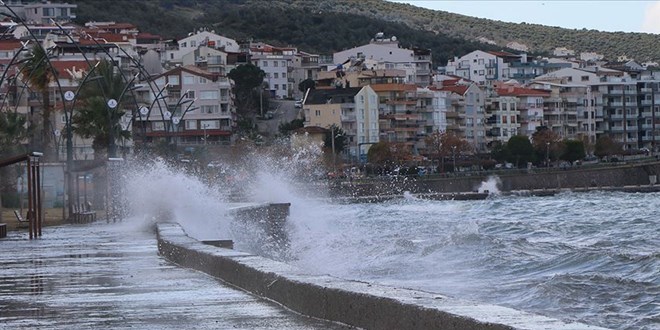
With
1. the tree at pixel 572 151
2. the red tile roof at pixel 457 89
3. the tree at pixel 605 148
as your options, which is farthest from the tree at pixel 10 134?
the tree at pixel 605 148

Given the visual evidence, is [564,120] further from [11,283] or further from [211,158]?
[11,283]

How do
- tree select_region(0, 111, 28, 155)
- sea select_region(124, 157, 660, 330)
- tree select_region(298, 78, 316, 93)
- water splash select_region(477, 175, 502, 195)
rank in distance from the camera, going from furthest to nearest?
tree select_region(298, 78, 316, 93), water splash select_region(477, 175, 502, 195), tree select_region(0, 111, 28, 155), sea select_region(124, 157, 660, 330)

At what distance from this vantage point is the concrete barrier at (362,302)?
25.6 ft

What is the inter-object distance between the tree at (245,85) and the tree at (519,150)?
26.9 meters

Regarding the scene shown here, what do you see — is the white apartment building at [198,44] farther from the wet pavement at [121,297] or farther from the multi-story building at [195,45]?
the wet pavement at [121,297]

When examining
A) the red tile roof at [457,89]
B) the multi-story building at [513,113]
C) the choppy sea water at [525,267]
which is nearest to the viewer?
the choppy sea water at [525,267]

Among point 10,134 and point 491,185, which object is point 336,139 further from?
point 10,134

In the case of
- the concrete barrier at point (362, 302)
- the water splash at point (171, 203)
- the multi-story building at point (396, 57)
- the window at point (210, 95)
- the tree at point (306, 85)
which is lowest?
the water splash at point (171, 203)

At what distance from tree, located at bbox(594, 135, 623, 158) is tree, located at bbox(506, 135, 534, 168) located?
48.9 feet

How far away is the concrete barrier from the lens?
7803 millimetres

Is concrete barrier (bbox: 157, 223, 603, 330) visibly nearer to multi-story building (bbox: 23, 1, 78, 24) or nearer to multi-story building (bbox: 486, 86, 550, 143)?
multi-story building (bbox: 486, 86, 550, 143)

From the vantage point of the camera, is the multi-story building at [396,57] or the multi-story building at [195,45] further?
the multi-story building at [396,57]

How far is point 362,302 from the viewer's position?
9664mm

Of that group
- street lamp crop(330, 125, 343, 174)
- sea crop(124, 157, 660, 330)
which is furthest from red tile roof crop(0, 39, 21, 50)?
sea crop(124, 157, 660, 330)
